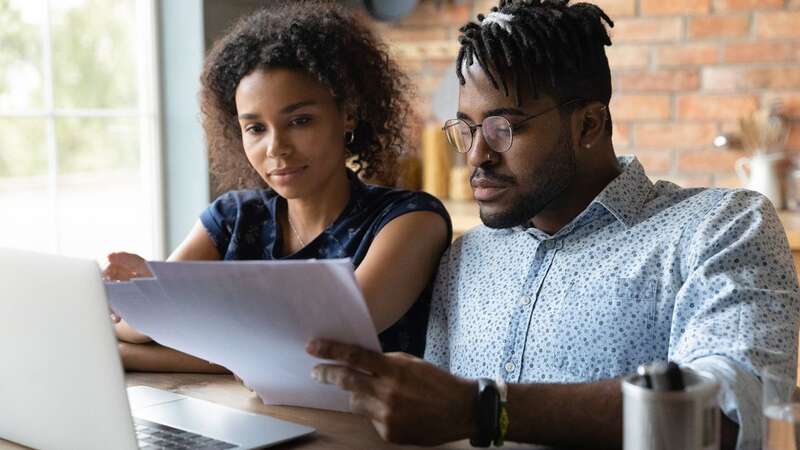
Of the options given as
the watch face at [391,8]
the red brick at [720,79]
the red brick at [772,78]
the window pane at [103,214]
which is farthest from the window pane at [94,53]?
the red brick at [772,78]

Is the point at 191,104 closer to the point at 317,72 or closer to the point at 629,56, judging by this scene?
the point at 317,72

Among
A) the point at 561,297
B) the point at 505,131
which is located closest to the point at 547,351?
the point at 561,297

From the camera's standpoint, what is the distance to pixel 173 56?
298 cm

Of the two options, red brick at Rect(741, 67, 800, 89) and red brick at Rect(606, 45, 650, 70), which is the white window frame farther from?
red brick at Rect(741, 67, 800, 89)

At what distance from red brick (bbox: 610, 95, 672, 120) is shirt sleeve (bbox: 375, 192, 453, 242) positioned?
175 centimetres

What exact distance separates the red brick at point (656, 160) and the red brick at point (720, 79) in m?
0.25

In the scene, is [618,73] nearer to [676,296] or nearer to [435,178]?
[435,178]

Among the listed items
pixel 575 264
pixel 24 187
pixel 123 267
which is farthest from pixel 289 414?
pixel 24 187

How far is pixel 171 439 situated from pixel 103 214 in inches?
71.5

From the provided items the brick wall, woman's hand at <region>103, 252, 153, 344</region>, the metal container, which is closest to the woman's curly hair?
woman's hand at <region>103, 252, 153, 344</region>

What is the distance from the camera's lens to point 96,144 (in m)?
2.87

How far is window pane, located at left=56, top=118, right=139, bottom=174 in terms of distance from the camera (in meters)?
2.75

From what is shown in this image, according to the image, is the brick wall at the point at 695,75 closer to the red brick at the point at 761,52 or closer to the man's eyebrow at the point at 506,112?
the red brick at the point at 761,52

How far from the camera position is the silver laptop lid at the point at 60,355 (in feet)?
3.43
